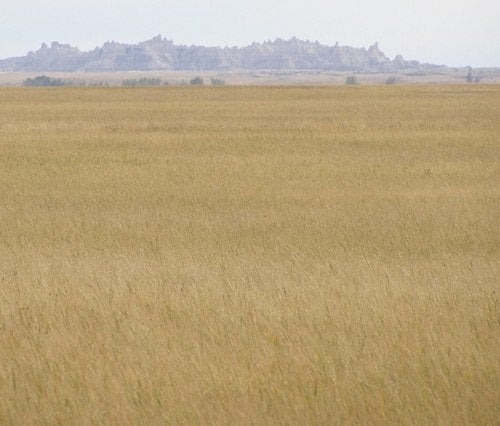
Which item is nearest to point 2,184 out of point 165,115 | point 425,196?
point 425,196

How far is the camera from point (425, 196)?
1725 centimetres

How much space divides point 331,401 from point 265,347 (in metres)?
1.04

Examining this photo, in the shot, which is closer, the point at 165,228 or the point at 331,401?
the point at 331,401

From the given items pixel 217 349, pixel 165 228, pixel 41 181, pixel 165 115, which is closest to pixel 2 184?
pixel 41 181

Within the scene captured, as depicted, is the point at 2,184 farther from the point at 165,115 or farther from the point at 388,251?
the point at 165,115

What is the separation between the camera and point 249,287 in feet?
28.6

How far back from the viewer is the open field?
574 centimetres

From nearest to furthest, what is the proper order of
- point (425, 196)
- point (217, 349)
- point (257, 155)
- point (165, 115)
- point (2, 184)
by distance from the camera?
point (217, 349) → point (425, 196) → point (2, 184) → point (257, 155) → point (165, 115)

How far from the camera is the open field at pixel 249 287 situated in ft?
18.8

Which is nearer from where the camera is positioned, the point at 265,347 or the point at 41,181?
the point at 265,347

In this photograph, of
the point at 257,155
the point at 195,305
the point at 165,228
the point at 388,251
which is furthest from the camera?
the point at 257,155

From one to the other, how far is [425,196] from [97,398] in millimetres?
12335

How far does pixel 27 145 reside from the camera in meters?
25.8

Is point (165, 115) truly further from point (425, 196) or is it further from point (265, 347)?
point (265, 347)
